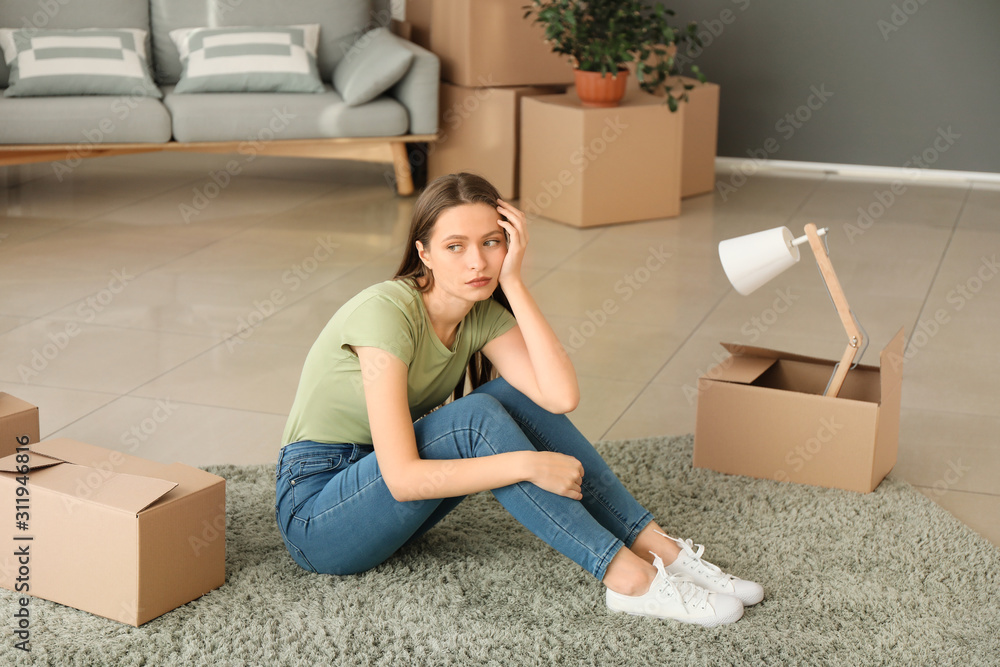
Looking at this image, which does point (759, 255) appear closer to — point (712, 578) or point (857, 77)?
point (712, 578)

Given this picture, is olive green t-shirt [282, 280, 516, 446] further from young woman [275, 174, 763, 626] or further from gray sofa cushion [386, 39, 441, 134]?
gray sofa cushion [386, 39, 441, 134]

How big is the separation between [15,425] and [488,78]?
10.3 ft

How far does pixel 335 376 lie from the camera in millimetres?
1745

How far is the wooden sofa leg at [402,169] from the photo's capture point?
468 centimetres

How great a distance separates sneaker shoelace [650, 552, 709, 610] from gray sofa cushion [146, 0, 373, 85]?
374cm

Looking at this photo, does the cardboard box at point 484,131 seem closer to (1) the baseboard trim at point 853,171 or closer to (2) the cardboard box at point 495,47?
(2) the cardboard box at point 495,47

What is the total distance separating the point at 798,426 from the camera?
7.07 ft

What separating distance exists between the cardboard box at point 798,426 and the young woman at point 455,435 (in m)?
0.46

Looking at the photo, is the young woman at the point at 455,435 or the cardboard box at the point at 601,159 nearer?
the young woman at the point at 455,435

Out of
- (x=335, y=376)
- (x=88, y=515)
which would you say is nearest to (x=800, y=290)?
(x=335, y=376)

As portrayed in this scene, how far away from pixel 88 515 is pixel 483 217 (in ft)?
2.46

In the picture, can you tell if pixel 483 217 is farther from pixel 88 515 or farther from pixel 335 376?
pixel 88 515

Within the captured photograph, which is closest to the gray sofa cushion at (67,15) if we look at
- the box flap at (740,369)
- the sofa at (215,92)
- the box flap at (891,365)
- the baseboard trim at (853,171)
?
the sofa at (215,92)

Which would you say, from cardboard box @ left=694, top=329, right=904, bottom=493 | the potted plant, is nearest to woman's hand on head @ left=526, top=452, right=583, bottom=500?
cardboard box @ left=694, top=329, right=904, bottom=493
